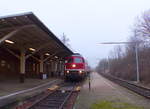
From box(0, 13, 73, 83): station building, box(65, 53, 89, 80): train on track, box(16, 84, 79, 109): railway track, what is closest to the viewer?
box(16, 84, 79, 109): railway track

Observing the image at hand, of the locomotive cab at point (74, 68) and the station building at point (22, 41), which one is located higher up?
the station building at point (22, 41)

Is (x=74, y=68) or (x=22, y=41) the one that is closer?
(x=22, y=41)

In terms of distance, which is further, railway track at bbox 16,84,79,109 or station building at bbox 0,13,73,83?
station building at bbox 0,13,73,83

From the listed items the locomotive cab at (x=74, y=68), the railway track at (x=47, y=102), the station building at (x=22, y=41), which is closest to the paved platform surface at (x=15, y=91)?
the railway track at (x=47, y=102)

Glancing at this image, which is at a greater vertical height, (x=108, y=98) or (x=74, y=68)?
(x=74, y=68)

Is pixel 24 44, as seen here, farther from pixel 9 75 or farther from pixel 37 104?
pixel 37 104

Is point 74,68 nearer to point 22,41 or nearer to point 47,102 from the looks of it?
point 22,41

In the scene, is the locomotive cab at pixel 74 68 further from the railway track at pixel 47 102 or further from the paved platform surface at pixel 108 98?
the railway track at pixel 47 102

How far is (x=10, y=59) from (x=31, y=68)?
35.9 feet

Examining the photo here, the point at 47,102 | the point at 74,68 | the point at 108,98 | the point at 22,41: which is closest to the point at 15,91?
the point at 47,102

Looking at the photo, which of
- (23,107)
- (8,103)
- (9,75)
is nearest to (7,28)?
(8,103)

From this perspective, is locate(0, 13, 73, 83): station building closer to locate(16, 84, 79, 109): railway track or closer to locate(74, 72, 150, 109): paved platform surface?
locate(16, 84, 79, 109): railway track

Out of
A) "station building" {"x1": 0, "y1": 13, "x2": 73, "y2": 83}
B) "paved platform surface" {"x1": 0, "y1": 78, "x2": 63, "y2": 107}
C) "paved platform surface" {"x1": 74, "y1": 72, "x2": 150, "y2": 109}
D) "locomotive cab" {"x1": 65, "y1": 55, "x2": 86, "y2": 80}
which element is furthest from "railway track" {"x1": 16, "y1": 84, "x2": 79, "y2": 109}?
"locomotive cab" {"x1": 65, "y1": 55, "x2": 86, "y2": 80}

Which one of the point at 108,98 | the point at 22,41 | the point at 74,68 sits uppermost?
the point at 22,41
